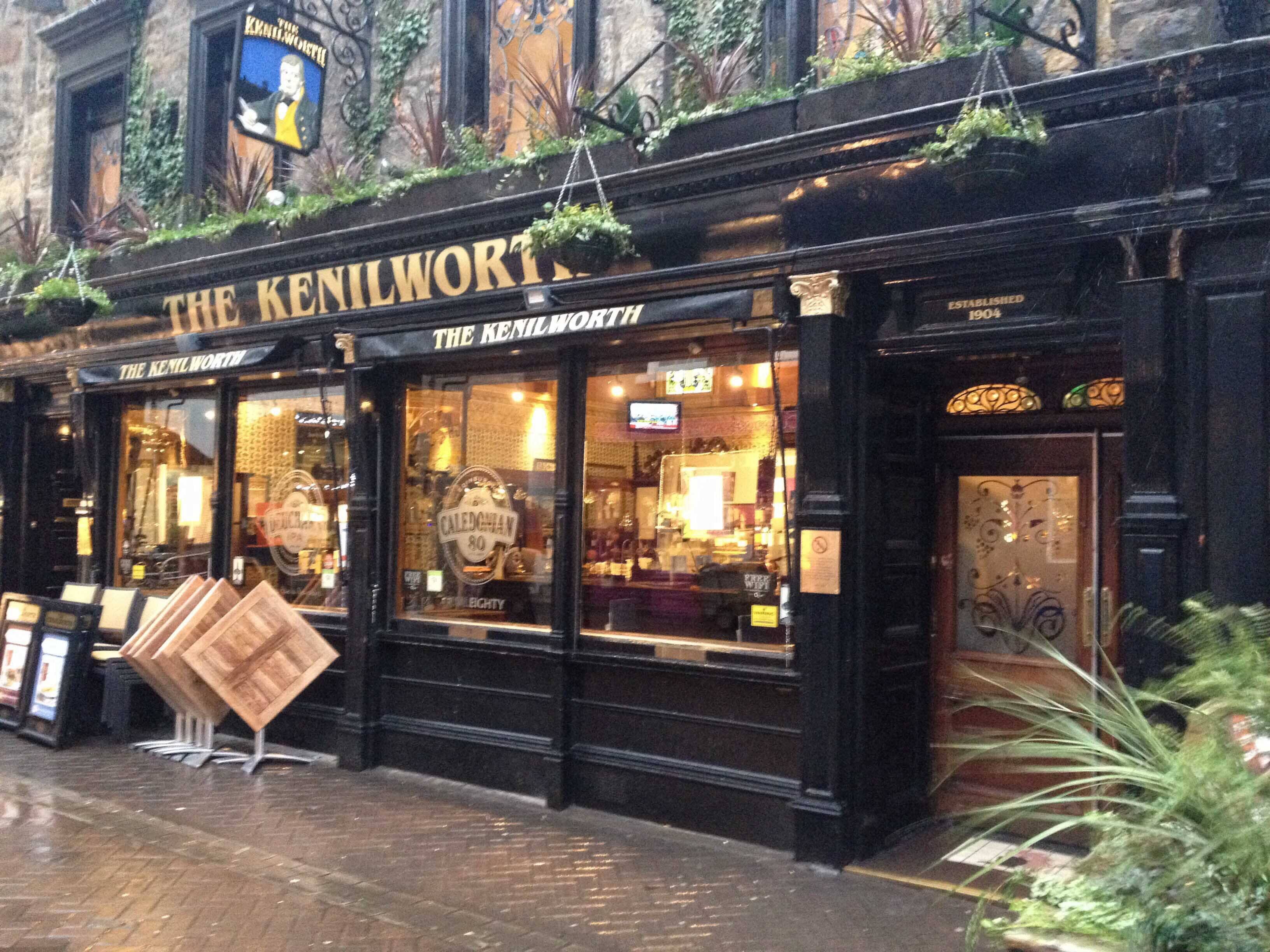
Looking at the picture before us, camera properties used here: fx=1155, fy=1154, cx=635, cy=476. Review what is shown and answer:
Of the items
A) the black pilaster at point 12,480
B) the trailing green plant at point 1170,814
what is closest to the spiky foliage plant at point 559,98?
the trailing green plant at point 1170,814

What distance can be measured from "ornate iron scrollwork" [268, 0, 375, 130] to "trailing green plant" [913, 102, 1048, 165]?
559 centimetres

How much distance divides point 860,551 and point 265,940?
11.8ft

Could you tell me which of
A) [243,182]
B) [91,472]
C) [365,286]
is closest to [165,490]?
[91,472]

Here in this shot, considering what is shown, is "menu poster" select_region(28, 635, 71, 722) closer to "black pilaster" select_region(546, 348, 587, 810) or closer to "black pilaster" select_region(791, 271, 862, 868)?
"black pilaster" select_region(546, 348, 587, 810)

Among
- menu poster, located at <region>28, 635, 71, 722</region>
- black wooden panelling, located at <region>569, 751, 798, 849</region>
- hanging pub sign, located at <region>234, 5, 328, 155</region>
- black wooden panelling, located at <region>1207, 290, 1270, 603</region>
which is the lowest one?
black wooden panelling, located at <region>569, 751, 798, 849</region>

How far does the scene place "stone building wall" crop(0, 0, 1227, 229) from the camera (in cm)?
565

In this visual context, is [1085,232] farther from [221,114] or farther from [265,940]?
[221,114]

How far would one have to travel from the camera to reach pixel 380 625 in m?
8.71

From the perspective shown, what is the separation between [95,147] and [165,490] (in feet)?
14.0

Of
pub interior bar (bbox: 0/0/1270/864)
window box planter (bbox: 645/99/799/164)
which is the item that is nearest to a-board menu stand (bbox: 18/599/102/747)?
pub interior bar (bbox: 0/0/1270/864)

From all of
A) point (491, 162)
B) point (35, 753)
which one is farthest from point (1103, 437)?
point (35, 753)

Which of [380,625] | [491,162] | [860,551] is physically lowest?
[380,625]

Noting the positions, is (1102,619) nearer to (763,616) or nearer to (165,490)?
(763,616)

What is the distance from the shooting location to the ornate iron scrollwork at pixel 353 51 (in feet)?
31.5
